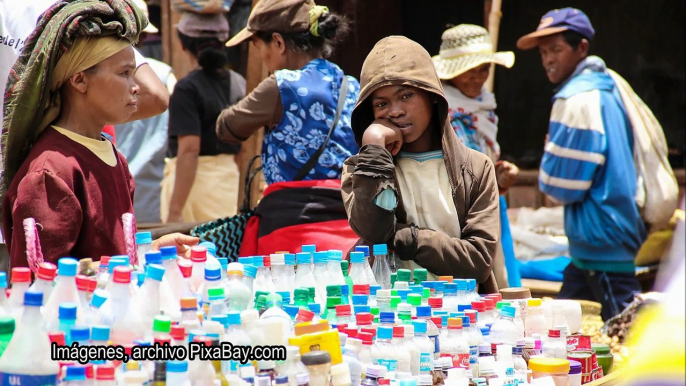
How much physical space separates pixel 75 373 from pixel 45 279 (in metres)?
0.32

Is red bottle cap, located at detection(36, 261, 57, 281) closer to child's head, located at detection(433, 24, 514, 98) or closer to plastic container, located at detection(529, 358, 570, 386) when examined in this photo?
plastic container, located at detection(529, 358, 570, 386)

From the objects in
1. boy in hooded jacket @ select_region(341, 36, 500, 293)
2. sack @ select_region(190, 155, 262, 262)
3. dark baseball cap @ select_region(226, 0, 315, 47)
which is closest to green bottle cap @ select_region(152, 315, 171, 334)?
boy in hooded jacket @ select_region(341, 36, 500, 293)

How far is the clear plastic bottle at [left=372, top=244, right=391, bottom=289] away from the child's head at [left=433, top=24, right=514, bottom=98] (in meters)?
3.01

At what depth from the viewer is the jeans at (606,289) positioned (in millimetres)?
5602

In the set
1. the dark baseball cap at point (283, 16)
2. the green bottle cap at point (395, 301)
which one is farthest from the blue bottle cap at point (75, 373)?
the dark baseball cap at point (283, 16)

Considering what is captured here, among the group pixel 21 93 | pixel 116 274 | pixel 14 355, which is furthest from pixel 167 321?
pixel 21 93

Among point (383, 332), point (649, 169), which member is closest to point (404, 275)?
point (383, 332)

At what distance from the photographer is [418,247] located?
116 inches

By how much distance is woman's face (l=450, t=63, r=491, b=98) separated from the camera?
577cm

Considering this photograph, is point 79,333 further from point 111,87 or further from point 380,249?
point 380,249

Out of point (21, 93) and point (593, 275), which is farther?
point (593, 275)

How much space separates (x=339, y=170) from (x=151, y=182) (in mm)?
2612

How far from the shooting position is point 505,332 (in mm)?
2488

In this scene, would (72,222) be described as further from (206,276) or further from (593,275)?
(593,275)
